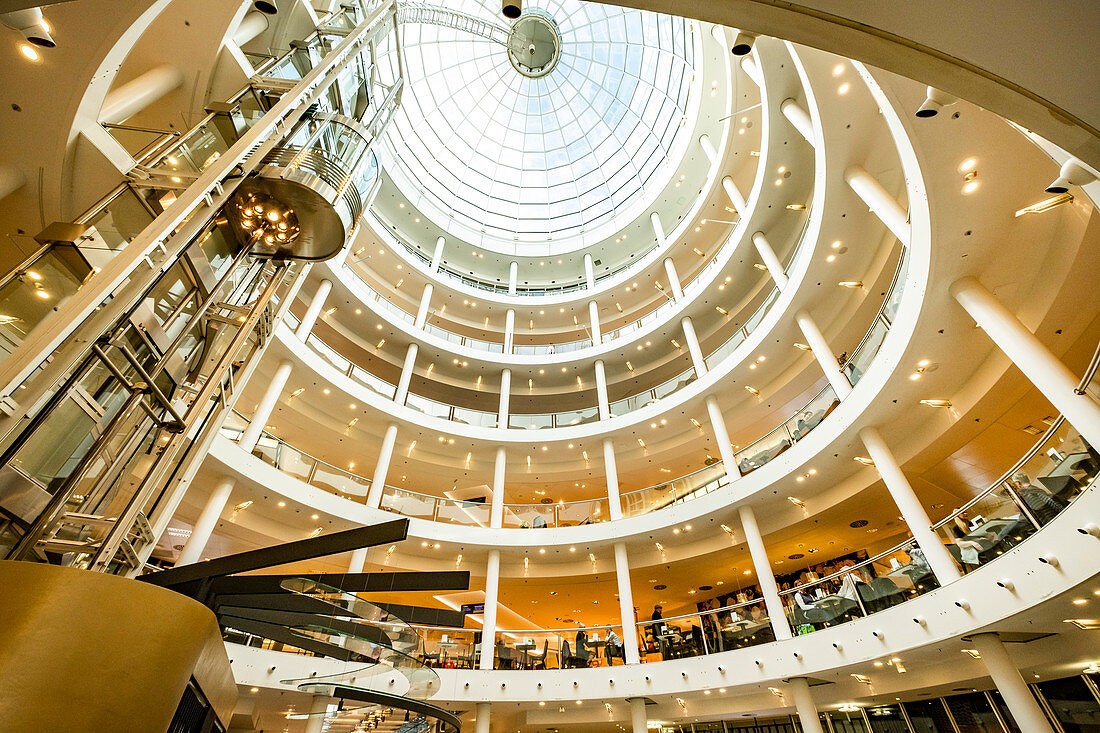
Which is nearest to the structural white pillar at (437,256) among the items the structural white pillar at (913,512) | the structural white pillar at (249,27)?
the structural white pillar at (249,27)

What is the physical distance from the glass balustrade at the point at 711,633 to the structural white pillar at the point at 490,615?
4229 mm

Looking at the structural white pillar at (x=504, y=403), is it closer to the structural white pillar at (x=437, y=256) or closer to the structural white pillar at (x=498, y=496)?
the structural white pillar at (x=498, y=496)

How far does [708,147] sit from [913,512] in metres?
16.5

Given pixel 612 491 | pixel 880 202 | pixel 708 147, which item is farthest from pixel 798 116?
pixel 612 491

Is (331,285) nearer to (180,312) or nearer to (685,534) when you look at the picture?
(180,312)

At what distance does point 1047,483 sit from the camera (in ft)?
24.0

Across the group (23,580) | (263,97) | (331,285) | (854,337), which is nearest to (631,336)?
(854,337)

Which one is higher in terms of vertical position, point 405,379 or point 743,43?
point 405,379

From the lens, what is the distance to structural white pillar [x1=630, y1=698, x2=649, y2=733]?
12742 mm

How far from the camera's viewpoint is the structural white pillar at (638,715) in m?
12.7

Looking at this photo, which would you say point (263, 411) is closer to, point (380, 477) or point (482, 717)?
point (380, 477)

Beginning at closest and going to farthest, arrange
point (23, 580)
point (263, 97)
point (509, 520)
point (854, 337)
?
point (23, 580)
point (263, 97)
point (854, 337)
point (509, 520)

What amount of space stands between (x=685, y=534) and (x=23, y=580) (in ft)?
53.0

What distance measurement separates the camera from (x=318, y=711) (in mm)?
7027
